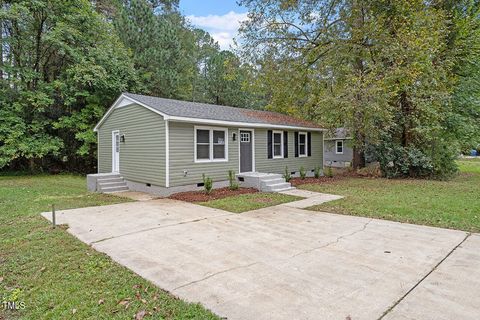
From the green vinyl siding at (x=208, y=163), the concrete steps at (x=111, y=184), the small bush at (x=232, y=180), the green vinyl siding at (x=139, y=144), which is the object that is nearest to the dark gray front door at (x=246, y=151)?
the green vinyl siding at (x=208, y=163)

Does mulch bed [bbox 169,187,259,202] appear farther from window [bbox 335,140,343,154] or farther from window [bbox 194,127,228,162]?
window [bbox 335,140,343,154]

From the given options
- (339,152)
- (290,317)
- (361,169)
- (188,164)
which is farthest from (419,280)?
(339,152)

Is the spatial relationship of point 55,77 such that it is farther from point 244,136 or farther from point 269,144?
point 269,144

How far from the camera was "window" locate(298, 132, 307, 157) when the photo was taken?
15.0m

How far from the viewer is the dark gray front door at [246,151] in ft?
39.8

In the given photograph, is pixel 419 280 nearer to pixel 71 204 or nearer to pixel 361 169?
pixel 71 204

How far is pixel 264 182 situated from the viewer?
35.0 ft

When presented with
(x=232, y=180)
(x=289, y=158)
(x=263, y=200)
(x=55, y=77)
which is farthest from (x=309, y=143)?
(x=55, y=77)

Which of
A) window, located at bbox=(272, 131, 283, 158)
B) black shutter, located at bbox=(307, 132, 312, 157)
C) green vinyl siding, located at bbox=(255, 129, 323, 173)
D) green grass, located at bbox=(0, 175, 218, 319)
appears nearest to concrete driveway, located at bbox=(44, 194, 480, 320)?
green grass, located at bbox=(0, 175, 218, 319)

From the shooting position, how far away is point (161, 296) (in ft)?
10.1

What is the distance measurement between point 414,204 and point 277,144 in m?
6.97

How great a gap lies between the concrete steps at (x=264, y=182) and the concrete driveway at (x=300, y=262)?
3.81 metres

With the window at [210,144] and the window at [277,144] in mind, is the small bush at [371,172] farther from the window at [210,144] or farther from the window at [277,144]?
the window at [210,144]

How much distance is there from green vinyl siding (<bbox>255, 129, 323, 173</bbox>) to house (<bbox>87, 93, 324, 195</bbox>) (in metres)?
0.04
